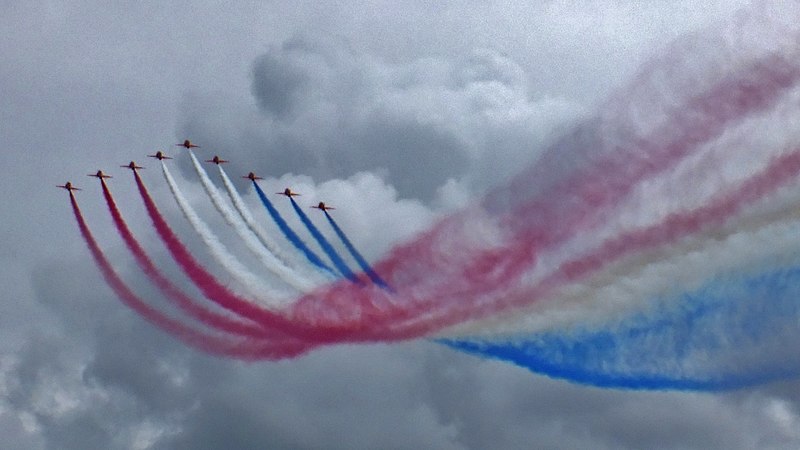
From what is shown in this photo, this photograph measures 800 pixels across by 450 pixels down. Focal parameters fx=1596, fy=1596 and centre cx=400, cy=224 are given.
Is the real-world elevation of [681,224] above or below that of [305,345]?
below

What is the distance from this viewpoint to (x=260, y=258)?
272 feet

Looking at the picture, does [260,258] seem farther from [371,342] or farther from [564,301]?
[564,301]

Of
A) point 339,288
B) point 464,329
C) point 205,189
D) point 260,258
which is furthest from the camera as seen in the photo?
point 205,189

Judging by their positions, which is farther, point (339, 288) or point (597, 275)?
point (339, 288)

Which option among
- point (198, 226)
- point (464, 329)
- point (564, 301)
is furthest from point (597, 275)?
point (198, 226)

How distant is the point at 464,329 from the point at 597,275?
30.0ft

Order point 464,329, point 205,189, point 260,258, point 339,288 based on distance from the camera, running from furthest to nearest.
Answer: point 205,189 → point 260,258 → point 339,288 → point 464,329

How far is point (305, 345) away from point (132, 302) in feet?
42.7

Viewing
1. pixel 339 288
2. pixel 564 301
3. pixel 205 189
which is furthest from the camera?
pixel 205 189

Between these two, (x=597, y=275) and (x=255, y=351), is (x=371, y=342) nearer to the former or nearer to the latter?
(x=255, y=351)

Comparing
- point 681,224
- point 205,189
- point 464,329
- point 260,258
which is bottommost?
point 681,224

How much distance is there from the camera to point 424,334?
74000 millimetres

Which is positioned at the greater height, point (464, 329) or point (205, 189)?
point (205, 189)

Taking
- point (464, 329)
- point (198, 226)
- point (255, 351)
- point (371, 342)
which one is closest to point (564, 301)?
point (464, 329)
